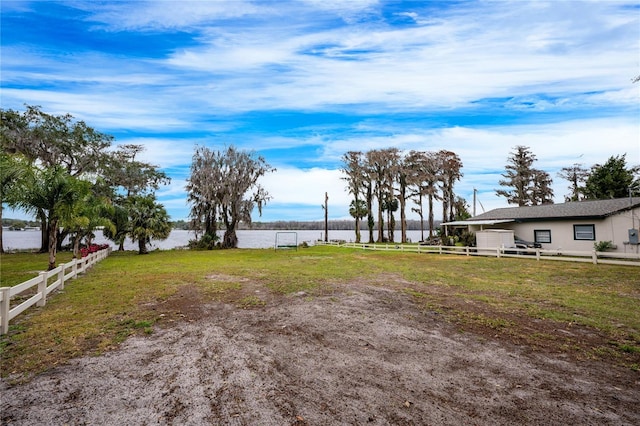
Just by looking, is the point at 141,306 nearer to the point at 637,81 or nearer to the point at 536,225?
the point at 637,81

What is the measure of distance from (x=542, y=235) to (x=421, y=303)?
18796 millimetres

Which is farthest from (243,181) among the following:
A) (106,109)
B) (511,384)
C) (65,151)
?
(511,384)

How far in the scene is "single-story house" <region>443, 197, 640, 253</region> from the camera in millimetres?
17547

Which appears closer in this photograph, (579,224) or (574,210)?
(579,224)

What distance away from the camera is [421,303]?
310 inches

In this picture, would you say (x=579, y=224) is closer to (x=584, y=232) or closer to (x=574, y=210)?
(x=584, y=232)

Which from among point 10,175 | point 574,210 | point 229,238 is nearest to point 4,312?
point 10,175

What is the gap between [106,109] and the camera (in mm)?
14547

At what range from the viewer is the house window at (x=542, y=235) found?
20991 millimetres

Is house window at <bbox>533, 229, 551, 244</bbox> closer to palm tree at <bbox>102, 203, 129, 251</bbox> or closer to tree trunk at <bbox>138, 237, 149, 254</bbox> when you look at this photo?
tree trunk at <bbox>138, 237, 149, 254</bbox>

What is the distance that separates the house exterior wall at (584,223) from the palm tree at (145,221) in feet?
95.3

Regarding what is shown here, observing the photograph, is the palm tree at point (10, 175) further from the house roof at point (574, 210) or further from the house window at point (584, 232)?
the house window at point (584, 232)

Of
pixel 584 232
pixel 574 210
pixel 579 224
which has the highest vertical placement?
pixel 574 210

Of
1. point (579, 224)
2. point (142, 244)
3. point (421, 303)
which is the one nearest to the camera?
point (421, 303)
